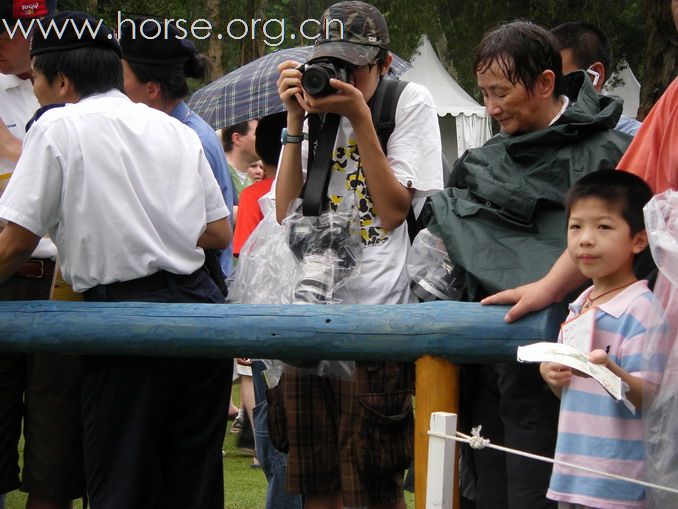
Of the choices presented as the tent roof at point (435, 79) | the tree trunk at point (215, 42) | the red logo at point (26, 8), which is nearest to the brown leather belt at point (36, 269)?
the red logo at point (26, 8)

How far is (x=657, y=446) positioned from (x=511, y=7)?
821 inches

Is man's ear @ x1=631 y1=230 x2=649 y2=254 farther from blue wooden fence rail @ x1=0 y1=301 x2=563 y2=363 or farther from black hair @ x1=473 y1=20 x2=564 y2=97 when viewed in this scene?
black hair @ x1=473 y1=20 x2=564 y2=97

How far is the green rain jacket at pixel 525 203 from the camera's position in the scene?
3045 mm

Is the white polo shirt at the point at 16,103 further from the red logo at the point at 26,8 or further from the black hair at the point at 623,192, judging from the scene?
the black hair at the point at 623,192

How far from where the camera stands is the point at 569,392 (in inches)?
105

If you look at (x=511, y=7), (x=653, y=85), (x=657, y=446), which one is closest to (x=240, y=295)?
(x=657, y=446)

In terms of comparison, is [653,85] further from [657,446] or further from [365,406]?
[657,446]

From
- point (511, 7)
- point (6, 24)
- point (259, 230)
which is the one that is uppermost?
point (511, 7)

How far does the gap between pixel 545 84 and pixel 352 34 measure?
0.66 meters

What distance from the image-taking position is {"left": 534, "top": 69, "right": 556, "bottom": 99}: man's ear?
326 cm

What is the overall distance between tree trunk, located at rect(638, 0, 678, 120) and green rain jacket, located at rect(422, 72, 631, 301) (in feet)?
19.1

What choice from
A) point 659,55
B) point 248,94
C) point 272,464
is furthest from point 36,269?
point 659,55

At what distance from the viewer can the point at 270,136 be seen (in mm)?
4676

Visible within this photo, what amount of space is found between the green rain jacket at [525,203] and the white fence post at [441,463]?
1.45 feet
